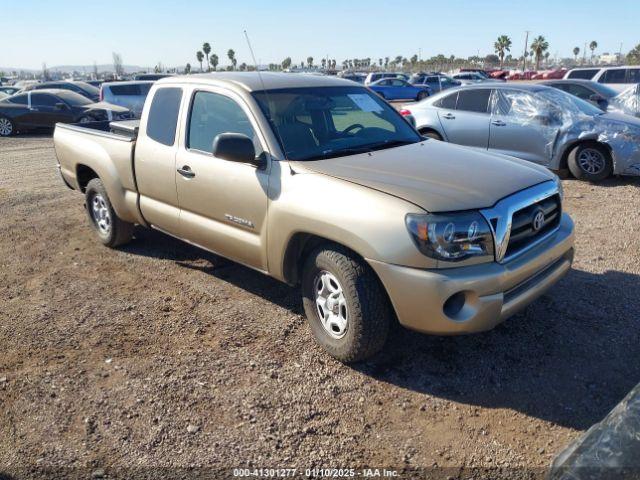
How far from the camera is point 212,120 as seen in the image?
4.46 m

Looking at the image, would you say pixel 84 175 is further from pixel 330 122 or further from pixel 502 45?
pixel 502 45

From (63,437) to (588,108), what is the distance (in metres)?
8.64

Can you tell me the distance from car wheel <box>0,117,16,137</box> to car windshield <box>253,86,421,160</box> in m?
17.0

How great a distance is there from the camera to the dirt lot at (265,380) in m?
2.91

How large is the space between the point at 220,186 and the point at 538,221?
2303 mm

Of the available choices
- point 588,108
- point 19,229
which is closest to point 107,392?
point 19,229

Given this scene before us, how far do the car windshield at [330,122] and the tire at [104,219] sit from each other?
254 centimetres

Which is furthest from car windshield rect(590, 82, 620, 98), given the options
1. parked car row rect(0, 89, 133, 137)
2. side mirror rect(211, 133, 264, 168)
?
A: parked car row rect(0, 89, 133, 137)

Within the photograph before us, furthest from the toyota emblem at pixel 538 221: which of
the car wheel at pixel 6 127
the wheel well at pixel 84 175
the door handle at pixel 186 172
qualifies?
the car wheel at pixel 6 127

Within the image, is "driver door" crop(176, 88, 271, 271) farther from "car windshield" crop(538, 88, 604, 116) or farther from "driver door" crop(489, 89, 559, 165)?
"car windshield" crop(538, 88, 604, 116)

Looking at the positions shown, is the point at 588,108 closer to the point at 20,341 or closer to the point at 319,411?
the point at 319,411

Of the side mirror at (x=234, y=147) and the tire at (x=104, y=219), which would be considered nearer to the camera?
the side mirror at (x=234, y=147)

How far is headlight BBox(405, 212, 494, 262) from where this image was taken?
3.06 meters

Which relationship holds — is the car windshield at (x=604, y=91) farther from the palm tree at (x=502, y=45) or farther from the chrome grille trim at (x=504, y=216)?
the palm tree at (x=502, y=45)
